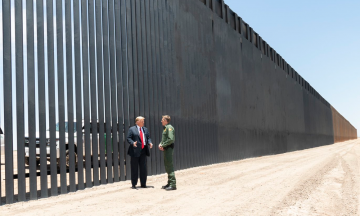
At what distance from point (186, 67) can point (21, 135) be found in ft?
26.9

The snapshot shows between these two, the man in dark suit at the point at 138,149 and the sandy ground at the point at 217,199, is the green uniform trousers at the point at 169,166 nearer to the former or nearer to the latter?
the sandy ground at the point at 217,199

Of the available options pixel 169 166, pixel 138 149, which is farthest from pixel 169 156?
pixel 138 149

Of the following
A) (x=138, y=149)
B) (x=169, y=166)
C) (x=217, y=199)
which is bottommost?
(x=217, y=199)

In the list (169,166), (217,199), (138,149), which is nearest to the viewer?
(217,199)

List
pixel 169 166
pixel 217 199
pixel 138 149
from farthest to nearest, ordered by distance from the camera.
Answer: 1. pixel 138 149
2. pixel 169 166
3. pixel 217 199

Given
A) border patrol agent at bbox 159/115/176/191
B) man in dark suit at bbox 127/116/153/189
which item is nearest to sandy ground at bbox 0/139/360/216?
border patrol agent at bbox 159/115/176/191

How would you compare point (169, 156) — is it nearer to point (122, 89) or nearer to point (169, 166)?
point (169, 166)

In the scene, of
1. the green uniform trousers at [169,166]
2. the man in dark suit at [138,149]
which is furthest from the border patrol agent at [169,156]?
the man in dark suit at [138,149]

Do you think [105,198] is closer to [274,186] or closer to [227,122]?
[274,186]

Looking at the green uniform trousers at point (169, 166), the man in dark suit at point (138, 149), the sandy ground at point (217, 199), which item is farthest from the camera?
the man in dark suit at point (138, 149)

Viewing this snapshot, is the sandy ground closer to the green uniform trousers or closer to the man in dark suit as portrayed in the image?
the green uniform trousers

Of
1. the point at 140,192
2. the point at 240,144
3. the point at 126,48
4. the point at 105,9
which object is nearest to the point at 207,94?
the point at 240,144

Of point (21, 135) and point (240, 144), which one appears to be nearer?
point (21, 135)

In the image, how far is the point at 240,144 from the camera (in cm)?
2031
